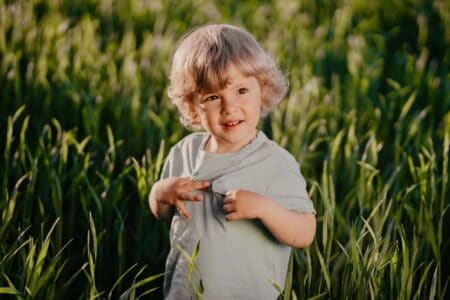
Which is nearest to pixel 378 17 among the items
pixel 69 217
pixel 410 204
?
pixel 410 204

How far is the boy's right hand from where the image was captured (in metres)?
1.33

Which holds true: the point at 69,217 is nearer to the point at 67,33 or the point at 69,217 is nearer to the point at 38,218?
the point at 38,218

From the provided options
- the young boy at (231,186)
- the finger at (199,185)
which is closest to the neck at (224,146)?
the young boy at (231,186)

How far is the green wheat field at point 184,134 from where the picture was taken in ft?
5.21

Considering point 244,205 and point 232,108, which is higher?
point 232,108

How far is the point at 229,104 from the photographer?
1.35m

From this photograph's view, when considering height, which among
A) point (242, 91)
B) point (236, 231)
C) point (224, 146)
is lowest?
point (236, 231)

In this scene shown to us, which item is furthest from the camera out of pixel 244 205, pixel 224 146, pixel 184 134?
pixel 184 134

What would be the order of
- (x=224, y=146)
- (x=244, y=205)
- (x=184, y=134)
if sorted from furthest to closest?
(x=184, y=134) < (x=224, y=146) < (x=244, y=205)

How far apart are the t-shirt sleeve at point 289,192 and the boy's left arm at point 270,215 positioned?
0.05 ft

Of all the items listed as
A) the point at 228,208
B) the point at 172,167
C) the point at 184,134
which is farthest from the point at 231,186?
the point at 184,134

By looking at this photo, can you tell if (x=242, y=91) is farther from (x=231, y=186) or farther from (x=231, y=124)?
(x=231, y=186)

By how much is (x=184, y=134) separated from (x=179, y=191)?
105 cm

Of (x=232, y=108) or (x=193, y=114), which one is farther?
(x=193, y=114)
